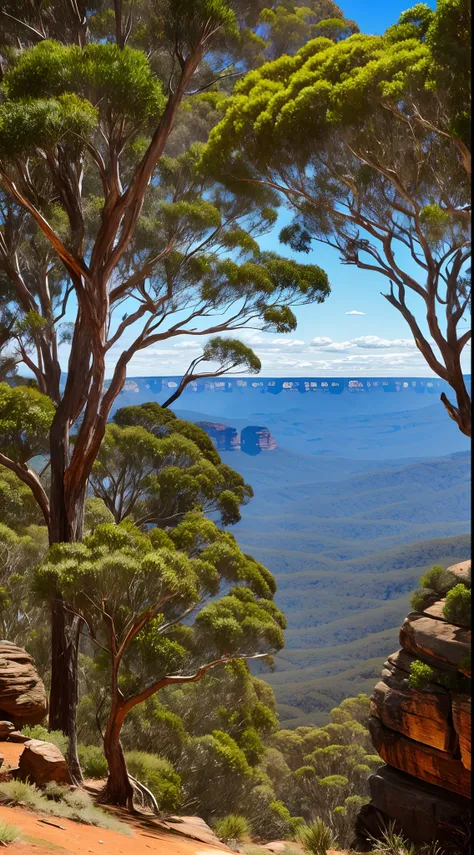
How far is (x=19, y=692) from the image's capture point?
680 centimetres

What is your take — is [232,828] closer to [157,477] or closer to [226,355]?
[157,477]

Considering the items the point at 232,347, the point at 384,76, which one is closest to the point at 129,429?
the point at 232,347

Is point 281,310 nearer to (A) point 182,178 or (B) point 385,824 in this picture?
(A) point 182,178

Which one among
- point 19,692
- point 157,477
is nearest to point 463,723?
point 19,692

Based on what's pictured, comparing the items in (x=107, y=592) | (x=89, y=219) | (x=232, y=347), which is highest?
(x=89, y=219)

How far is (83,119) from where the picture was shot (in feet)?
19.0

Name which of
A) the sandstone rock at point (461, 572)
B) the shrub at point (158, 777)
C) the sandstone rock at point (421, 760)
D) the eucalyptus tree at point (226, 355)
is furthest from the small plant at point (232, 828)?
the eucalyptus tree at point (226, 355)

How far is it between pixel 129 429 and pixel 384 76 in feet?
20.0

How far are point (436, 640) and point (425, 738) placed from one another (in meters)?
1.21

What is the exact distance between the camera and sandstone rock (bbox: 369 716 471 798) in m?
8.66

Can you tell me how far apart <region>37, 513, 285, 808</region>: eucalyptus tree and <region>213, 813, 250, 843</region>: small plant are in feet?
5.76

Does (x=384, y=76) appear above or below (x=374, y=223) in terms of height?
above

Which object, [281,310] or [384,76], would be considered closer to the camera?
[384,76]

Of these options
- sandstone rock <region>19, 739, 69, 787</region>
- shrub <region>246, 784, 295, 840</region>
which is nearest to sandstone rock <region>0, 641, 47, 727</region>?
sandstone rock <region>19, 739, 69, 787</region>
